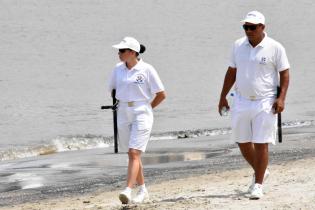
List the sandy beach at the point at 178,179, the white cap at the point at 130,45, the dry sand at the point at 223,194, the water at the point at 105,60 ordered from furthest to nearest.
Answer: the water at the point at 105,60, the white cap at the point at 130,45, the sandy beach at the point at 178,179, the dry sand at the point at 223,194

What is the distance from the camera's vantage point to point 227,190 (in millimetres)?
8352

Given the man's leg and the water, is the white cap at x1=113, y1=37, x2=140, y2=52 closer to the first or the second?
the man's leg

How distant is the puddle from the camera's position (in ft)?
41.3

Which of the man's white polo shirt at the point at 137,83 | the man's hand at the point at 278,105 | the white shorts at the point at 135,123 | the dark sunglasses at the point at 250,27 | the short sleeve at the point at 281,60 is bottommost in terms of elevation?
the white shorts at the point at 135,123

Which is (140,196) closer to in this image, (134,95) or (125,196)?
(125,196)

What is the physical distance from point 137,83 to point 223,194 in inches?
49.4

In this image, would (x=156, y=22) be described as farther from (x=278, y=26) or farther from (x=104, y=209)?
(x=104, y=209)

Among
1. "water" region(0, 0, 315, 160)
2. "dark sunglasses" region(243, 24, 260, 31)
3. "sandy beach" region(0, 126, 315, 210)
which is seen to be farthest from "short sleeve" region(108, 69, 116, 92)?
"water" region(0, 0, 315, 160)

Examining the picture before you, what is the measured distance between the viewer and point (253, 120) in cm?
760

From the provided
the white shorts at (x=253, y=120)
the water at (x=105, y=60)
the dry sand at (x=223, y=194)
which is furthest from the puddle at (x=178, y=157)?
the white shorts at (x=253, y=120)

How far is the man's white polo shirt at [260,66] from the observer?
748 cm

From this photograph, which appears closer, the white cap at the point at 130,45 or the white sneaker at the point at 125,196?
the white sneaker at the point at 125,196

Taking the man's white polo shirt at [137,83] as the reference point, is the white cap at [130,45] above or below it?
above

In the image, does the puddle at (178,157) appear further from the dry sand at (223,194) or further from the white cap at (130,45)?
the white cap at (130,45)
